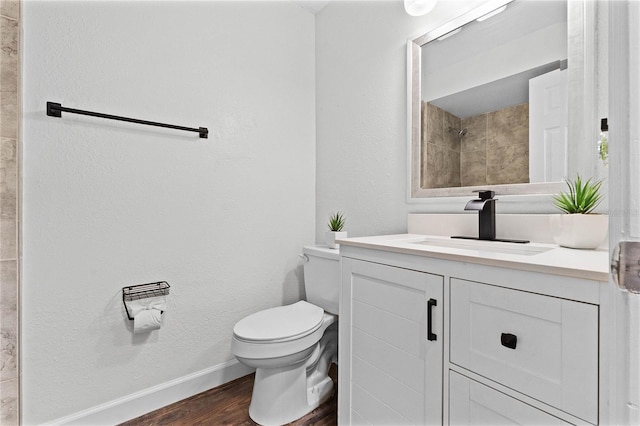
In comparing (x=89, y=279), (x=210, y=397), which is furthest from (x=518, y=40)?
(x=210, y=397)

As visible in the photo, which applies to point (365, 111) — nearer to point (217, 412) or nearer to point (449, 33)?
point (449, 33)

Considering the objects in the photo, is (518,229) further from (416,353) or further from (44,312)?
(44,312)

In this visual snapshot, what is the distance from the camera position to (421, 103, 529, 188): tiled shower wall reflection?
1223 millimetres

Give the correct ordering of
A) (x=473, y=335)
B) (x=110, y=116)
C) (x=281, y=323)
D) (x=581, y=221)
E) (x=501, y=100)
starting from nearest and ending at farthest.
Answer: (x=473, y=335), (x=581, y=221), (x=501, y=100), (x=110, y=116), (x=281, y=323)

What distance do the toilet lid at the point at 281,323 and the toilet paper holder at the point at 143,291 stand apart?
40 centimetres

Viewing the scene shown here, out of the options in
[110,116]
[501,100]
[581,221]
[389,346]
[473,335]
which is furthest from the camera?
[110,116]

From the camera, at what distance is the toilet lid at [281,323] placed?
1.35 meters

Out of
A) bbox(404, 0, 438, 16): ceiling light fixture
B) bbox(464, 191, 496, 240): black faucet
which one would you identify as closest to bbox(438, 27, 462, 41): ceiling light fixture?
bbox(404, 0, 438, 16): ceiling light fixture

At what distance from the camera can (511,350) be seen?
754mm

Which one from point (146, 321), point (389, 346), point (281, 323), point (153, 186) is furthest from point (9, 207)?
point (389, 346)

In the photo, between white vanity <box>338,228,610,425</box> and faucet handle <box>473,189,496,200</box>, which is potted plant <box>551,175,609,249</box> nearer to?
white vanity <box>338,228,610,425</box>

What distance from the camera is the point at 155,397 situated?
59.4 inches

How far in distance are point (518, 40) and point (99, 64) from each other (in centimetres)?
176

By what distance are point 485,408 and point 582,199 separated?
2.28 feet
